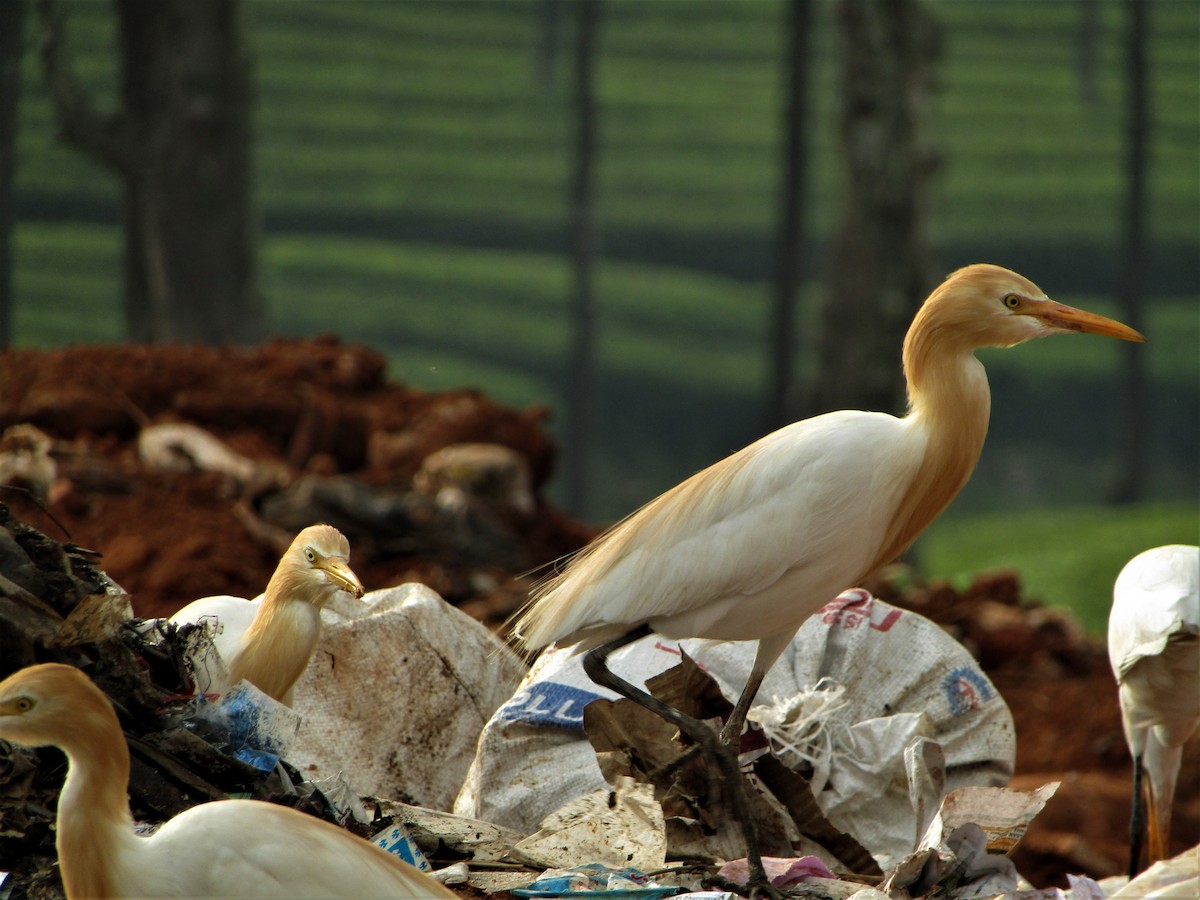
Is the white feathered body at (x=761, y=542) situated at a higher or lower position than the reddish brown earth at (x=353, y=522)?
higher

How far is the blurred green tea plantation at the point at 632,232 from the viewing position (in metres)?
9.47

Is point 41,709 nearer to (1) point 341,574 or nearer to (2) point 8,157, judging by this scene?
(1) point 341,574

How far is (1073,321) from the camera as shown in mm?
2873

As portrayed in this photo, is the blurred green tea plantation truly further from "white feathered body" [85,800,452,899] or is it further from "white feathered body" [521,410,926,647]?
"white feathered body" [85,800,452,899]

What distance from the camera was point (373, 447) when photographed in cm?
636

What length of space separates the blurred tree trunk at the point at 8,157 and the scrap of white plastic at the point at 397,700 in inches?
204

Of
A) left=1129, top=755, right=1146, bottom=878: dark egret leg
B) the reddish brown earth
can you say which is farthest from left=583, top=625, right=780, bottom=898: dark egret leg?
the reddish brown earth

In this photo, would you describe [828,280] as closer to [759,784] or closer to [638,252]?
[638,252]

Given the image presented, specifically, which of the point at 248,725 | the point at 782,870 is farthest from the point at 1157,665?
the point at 248,725

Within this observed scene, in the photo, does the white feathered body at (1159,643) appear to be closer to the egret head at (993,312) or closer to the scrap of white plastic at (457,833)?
the egret head at (993,312)

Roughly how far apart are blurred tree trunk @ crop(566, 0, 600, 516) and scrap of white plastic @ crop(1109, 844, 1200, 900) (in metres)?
6.83

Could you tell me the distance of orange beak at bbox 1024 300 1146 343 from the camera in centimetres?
287

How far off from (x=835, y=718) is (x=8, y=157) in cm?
653

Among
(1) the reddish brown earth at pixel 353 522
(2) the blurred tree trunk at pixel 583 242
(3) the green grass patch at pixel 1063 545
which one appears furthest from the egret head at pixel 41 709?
(2) the blurred tree trunk at pixel 583 242
